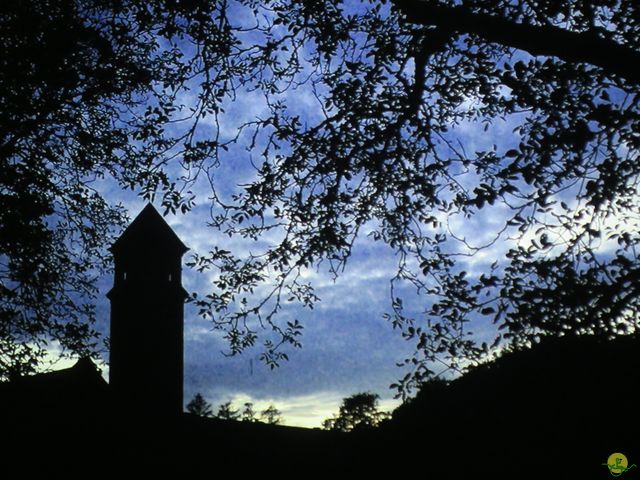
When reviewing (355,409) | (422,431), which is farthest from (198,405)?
(422,431)

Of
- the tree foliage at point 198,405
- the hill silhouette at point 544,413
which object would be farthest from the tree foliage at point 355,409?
the hill silhouette at point 544,413

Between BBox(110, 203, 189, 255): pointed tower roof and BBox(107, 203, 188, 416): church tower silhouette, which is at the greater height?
BBox(110, 203, 189, 255): pointed tower roof

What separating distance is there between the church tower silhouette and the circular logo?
21.0 m

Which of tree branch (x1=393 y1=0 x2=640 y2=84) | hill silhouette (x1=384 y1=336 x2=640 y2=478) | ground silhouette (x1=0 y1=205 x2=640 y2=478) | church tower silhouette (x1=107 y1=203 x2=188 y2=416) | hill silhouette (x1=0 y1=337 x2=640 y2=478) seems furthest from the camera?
church tower silhouette (x1=107 y1=203 x2=188 y2=416)

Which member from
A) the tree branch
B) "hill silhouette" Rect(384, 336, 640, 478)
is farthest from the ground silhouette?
the tree branch

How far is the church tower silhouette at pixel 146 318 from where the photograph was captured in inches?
1013

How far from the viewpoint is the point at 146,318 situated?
26047 millimetres

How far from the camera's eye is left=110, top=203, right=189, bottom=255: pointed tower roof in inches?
1038

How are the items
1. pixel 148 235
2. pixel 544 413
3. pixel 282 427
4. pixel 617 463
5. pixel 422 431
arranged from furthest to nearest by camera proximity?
pixel 148 235 < pixel 282 427 < pixel 422 431 < pixel 544 413 < pixel 617 463

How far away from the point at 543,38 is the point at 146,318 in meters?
24.2

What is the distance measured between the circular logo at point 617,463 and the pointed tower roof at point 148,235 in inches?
883

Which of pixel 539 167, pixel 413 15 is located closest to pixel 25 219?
pixel 413 15

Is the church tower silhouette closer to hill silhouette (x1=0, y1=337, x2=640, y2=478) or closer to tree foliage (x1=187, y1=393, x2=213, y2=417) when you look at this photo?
hill silhouette (x1=0, y1=337, x2=640, y2=478)

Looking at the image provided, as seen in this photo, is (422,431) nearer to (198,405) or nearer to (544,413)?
(544,413)
